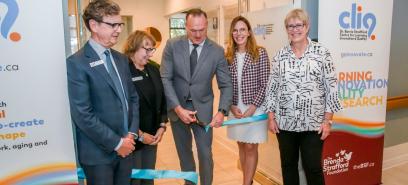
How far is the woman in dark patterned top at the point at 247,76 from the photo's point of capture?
9.29 ft

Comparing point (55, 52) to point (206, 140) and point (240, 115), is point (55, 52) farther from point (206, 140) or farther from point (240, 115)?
point (240, 115)

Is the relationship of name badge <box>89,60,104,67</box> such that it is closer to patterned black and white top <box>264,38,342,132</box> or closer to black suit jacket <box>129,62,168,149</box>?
black suit jacket <box>129,62,168,149</box>

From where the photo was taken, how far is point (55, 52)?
1.91m

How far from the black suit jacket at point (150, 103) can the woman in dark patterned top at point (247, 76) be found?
753 millimetres

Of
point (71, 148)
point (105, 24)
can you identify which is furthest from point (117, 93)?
point (71, 148)

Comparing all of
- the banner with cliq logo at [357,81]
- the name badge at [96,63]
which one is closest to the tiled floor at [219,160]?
the banner with cliq logo at [357,81]

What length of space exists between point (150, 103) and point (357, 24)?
6.48 feet

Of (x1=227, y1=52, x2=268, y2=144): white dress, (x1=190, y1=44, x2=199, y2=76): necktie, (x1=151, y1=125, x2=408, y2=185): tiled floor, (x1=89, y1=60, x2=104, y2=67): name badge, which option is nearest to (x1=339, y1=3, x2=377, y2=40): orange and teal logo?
(x1=227, y1=52, x2=268, y2=144): white dress

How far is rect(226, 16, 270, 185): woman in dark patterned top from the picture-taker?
283 cm

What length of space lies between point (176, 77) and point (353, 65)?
5.25ft

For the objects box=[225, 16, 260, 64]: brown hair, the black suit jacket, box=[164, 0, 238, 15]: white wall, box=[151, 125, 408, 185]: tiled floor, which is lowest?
box=[151, 125, 408, 185]: tiled floor

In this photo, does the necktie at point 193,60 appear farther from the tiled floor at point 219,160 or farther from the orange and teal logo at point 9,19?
the tiled floor at point 219,160

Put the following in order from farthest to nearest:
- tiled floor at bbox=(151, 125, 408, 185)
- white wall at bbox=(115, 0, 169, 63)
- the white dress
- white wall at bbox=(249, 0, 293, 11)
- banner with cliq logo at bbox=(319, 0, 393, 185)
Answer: white wall at bbox=(115, 0, 169, 63)
tiled floor at bbox=(151, 125, 408, 185)
white wall at bbox=(249, 0, 293, 11)
the white dress
banner with cliq logo at bbox=(319, 0, 393, 185)

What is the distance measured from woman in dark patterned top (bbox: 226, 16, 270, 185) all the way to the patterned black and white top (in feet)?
1.23
